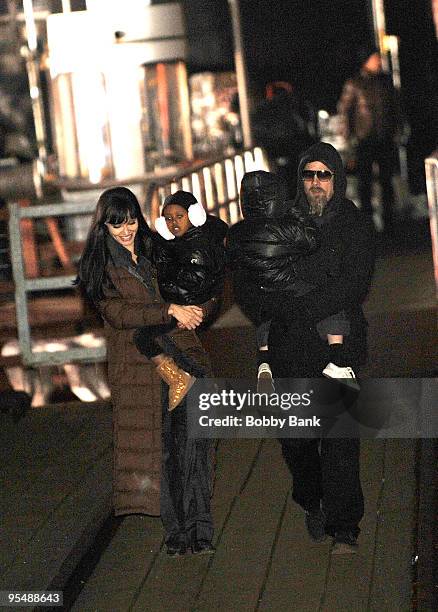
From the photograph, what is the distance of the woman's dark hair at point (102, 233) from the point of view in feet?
20.2

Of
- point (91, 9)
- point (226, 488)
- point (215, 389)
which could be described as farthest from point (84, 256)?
point (91, 9)

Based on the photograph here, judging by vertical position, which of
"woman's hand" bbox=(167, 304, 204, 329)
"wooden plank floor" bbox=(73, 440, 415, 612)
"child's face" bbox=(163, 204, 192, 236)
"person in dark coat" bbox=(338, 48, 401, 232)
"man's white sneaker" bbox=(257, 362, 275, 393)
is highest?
"person in dark coat" bbox=(338, 48, 401, 232)

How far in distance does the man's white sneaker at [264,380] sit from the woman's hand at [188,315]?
1.16 feet

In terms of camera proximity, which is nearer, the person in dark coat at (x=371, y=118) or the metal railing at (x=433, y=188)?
the metal railing at (x=433, y=188)

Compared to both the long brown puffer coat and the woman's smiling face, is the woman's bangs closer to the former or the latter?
the woman's smiling face

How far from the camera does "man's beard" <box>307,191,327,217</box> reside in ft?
20.6

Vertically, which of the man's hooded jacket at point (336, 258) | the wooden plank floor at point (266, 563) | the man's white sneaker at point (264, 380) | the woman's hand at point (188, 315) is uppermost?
the man's hooded jacket at point (336, 258)

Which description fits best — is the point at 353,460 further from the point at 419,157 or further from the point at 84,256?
the point at 419,157

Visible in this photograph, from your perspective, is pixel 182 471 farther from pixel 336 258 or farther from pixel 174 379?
pixel 336 258

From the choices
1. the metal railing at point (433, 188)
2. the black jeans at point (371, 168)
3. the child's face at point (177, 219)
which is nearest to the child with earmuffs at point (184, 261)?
the child's face at point (177, 219)

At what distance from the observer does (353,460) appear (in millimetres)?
6461

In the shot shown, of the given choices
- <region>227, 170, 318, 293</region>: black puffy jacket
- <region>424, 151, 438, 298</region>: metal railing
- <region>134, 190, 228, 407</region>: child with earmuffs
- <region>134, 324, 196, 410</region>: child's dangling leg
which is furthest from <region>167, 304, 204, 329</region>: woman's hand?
<region>424, 151, 438, 298</region>: metal railing

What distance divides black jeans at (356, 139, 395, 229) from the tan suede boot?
9.68 m

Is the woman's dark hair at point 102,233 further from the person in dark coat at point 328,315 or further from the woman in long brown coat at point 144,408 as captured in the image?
the person in dark coat at point 328,315
